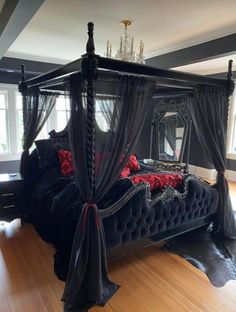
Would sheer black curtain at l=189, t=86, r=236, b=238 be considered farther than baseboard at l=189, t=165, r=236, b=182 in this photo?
No

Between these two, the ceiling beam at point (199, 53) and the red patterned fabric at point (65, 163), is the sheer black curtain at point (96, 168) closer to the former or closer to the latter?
the red patterned fabric at point (65, 163)

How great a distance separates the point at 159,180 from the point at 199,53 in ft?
7.26

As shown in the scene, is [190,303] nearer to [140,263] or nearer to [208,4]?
[140,263]

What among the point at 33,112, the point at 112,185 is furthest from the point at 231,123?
the point at 112,185

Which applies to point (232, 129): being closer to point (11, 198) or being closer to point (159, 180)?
point (159, 180)

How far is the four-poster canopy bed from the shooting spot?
2135 millimetres

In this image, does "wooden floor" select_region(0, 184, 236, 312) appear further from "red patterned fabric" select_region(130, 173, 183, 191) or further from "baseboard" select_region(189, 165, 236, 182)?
"baseboard" select_region(189, 165, 236, 182)

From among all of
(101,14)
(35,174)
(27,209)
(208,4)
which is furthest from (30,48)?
(208,4)

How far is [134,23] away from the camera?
10.7 ft

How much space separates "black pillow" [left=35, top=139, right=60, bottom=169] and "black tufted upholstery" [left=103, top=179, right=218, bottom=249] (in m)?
1.71

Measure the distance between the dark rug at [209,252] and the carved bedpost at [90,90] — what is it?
159 cm

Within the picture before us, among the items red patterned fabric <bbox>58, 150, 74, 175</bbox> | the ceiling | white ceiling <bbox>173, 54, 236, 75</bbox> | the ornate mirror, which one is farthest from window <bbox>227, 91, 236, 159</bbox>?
red patterned fabric <bbox>58, 150, 74, 175</bbox>

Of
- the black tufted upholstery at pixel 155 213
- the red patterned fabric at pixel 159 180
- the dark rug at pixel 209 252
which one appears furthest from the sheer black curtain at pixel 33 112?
the dark rug at pixel 209 252

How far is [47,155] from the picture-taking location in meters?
3.94
